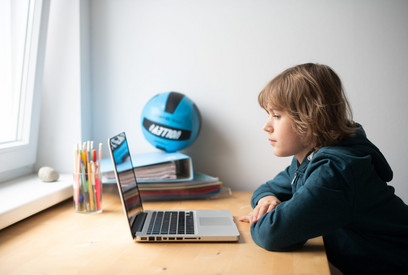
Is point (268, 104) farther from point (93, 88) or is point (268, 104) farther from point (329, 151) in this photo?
point (93, 88)

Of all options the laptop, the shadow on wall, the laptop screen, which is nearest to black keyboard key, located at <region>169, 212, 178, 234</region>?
the laptop

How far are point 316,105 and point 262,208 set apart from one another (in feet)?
1.05

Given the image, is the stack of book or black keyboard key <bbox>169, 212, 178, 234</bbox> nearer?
black keyboard key <bbox>169, 212, 178, 234</bbox>

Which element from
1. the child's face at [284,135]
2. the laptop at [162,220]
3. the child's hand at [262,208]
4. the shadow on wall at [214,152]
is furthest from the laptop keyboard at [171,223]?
the shadow on wall at [214,152]

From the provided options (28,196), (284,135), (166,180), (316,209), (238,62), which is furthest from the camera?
(238,62)

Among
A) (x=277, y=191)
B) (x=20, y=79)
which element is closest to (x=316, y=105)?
(x=277, y=191)

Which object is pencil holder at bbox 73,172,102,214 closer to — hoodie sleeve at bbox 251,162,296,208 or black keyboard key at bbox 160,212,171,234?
black keyboard key at bbox 160,212,171,234

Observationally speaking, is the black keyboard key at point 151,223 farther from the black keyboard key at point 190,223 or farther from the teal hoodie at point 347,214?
the teal hoodie at point 347,214

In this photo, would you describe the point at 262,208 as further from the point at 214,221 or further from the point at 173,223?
the point at 173,223

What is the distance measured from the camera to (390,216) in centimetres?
102

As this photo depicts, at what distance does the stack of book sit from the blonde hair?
508mm

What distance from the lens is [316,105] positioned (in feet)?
3.29

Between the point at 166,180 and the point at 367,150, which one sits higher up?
the point at 367,150

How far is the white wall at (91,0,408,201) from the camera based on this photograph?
1498mm
